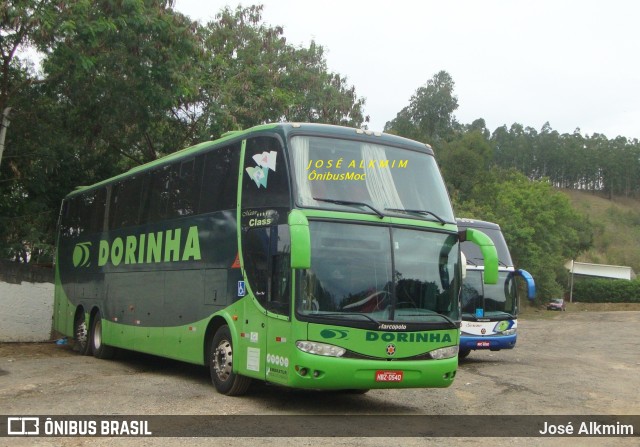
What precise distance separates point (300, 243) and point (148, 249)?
6484 mm

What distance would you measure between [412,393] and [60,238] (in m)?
12.2

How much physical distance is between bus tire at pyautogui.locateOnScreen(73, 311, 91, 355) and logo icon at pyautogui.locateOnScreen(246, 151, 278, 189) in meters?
9.07

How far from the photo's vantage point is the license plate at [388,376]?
984cm

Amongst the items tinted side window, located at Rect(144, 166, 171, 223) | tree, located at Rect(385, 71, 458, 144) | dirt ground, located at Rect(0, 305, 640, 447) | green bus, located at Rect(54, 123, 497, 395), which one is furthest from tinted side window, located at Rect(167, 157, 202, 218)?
tree, located at Rect(385, 71, 458, 144)

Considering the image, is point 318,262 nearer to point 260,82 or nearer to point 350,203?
point 350,203

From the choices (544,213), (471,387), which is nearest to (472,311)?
Result: (471,387)

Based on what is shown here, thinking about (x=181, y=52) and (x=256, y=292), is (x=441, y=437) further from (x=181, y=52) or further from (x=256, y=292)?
(x=181, y=52)

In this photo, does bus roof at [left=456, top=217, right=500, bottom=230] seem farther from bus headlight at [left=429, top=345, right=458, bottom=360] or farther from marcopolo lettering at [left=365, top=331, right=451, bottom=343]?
marcopolo lettering at [left=365, top=331, right=451, bottom=343]

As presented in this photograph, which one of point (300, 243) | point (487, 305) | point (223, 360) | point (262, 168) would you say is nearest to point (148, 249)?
point (223, 360)

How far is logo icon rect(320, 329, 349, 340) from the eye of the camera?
9.71m

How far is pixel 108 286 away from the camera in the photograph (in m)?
17.0

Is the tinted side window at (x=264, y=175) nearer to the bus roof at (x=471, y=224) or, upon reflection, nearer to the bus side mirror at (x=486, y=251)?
the bus side mirror at (x=486, y=251)

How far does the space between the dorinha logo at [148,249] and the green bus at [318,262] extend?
0.26 ft

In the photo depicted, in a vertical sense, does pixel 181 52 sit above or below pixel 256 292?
above
